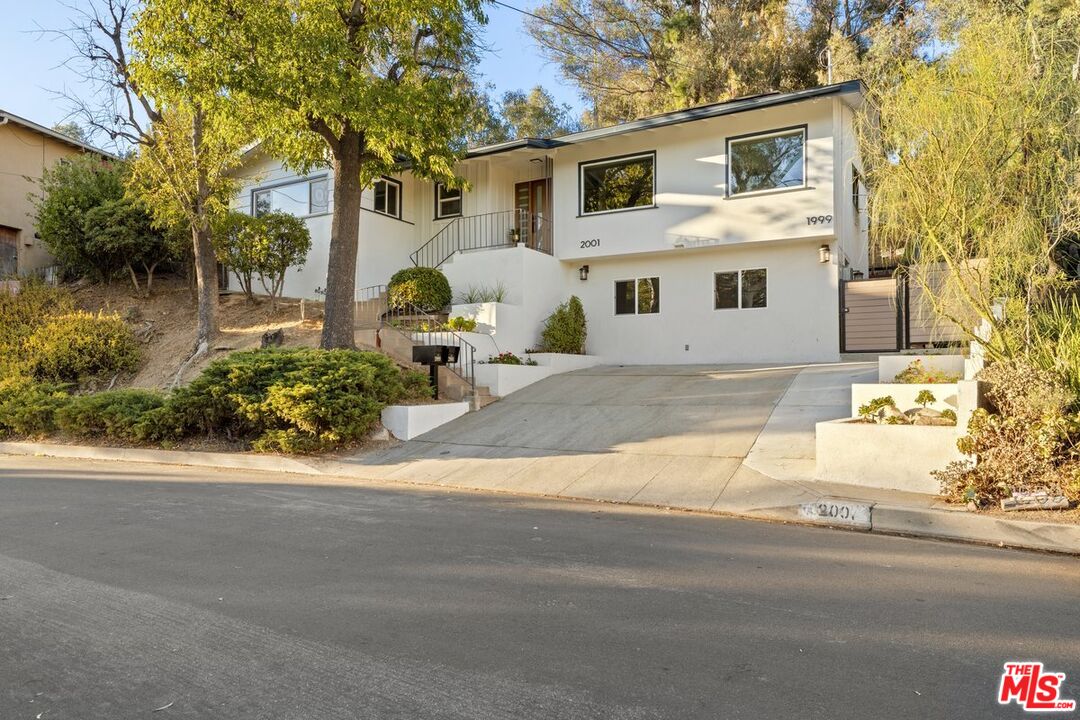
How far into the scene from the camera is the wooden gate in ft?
49.0

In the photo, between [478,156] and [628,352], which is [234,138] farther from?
[628,352]

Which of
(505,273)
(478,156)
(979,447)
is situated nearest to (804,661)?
(979,447)

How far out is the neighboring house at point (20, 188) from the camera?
22.0 meters

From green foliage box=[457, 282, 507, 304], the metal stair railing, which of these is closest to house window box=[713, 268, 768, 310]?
the metal stair railing

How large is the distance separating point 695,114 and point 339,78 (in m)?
8.41

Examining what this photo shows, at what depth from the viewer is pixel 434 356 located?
1309cm

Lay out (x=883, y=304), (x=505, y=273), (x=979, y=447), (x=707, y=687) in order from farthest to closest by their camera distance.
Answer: (x=505, y=273) → (x=883, y=304) → (x=979, y=447) → (x=707, y=687)

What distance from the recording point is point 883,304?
596 inches

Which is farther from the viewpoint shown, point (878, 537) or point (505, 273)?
point (505, 273)

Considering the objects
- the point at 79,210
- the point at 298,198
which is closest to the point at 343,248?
the point at 298,198

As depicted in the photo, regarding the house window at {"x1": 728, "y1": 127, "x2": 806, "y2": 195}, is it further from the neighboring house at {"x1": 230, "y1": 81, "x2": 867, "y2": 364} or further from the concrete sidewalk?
the concrete sidewalk

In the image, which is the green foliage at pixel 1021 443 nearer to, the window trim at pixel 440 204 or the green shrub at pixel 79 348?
the window trim at pixel 440 204

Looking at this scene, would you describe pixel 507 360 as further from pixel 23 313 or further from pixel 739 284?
pixel 23 313

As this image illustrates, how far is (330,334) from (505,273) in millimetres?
5478
